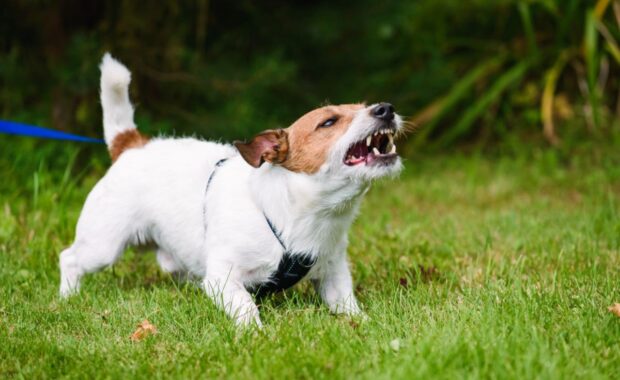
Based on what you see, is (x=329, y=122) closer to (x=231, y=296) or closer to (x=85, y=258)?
A: (x=231, y=296)

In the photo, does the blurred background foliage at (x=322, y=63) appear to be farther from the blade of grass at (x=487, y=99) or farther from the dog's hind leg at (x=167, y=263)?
the dog's hind leg at (x=167, y=263)

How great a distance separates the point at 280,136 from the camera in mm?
3619

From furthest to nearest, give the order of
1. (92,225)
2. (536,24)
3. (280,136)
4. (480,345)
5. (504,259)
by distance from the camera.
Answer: (536,24), (504,259), (92,225), (280,136), (480,345)

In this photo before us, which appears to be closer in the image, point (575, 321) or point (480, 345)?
point (480, 345)

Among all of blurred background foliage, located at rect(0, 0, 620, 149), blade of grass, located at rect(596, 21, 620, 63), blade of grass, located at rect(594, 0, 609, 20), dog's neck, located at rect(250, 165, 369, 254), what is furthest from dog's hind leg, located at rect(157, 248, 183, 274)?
blade of grass, located at rect(594, 0, 609, 20)

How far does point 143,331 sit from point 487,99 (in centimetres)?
605

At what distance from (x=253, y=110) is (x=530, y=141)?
3242 millimetres

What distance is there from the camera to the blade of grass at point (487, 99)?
8.47 metres

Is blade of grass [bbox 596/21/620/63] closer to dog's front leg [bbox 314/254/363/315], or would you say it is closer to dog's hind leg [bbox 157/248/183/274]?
dog's front leg [bbox 314/254/363/315]

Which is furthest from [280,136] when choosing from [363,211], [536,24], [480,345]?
[536,24]

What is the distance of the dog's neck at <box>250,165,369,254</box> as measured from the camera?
3.48 m

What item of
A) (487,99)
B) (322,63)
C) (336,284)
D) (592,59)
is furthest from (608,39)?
(336,284)

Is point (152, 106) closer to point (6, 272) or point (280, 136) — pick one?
point (6, 272)

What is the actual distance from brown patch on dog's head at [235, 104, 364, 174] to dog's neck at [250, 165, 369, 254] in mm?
51
